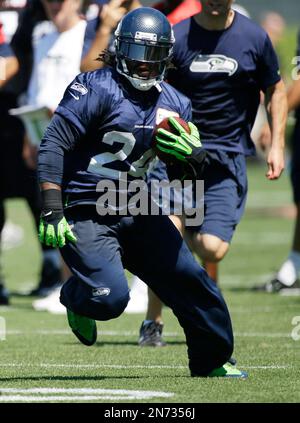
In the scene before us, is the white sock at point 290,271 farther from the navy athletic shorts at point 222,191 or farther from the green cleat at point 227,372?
the green cleat at point 227,372

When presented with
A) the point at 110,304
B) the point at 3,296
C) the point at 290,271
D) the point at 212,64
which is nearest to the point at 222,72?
the point at 212,64

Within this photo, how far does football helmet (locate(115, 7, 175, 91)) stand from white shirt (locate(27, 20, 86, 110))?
3.31m

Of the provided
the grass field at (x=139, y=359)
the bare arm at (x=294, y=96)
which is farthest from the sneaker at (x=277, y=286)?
the bare arm at (x=294, y=96)

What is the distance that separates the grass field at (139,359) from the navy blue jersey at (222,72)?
4.39ft

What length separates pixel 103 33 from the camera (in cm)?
817

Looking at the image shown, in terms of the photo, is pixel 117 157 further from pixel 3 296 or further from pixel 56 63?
pixel 3 296

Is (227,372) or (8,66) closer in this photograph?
(227,372)

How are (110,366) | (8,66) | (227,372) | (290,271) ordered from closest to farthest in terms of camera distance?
(227,372)
(110,366)
(8,66)
(290,271)

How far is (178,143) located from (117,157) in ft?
1.21

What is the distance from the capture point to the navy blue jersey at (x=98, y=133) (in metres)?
5.69

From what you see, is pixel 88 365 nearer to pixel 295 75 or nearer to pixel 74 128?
pixel 74 128

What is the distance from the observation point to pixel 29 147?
971 cm

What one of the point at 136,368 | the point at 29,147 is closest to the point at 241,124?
the point at 136,368

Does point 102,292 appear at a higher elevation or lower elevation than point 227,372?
higher
